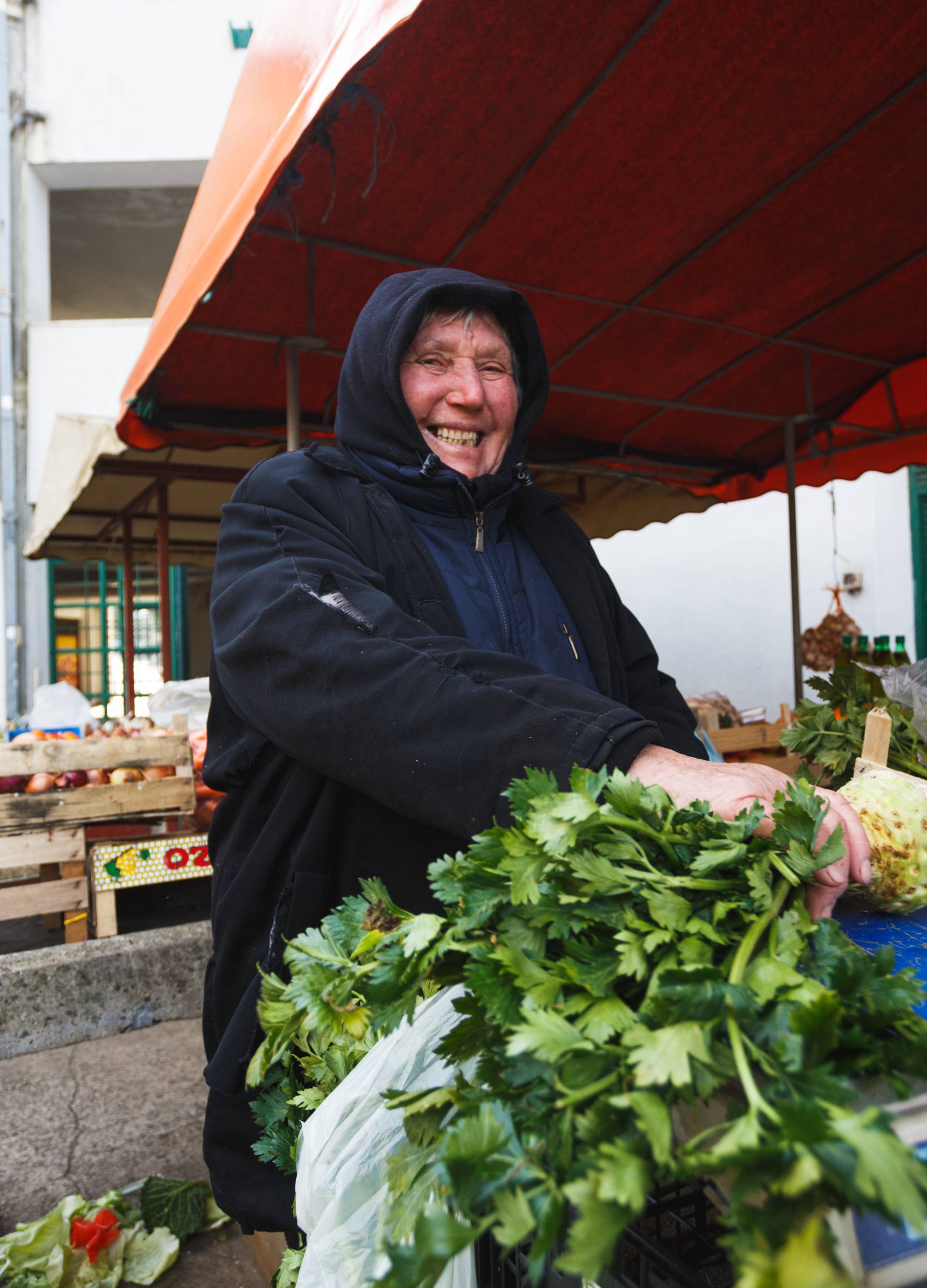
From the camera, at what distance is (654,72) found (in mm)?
2738

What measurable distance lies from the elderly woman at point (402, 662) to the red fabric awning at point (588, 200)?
84 centimetres

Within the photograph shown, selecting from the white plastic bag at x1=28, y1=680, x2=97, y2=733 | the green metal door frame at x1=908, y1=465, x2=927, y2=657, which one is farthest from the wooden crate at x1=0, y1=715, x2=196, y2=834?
the green metal door frame at x1=908, y1=465, x2=927, y2=657

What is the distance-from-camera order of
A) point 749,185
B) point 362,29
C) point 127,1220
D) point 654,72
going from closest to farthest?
1. point 362,29
2. point 127,1220
3. point 654,72
4. point 749,185

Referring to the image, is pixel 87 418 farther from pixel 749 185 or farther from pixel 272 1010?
pixel 272 1010

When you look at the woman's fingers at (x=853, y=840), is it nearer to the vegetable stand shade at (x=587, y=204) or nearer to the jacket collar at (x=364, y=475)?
the jacket collar at (x=364, y=475)

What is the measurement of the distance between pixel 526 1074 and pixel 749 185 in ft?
11.6

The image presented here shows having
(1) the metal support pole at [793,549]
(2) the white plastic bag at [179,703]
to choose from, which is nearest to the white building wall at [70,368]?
(2) the white plastic bag at [179,703]

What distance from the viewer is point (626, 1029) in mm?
663

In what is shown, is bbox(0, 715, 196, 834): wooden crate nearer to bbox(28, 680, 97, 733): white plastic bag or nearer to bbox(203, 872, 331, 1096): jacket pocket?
bbox(28, 680, 97, 733): white plastic bag

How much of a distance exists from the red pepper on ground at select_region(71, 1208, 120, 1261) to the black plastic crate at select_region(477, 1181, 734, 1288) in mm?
2030

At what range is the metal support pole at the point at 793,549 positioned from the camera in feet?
18.0

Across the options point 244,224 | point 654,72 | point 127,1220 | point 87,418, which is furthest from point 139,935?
point 654,72

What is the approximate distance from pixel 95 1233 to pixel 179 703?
3614 millimetres

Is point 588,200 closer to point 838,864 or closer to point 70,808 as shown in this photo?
point 838,864
